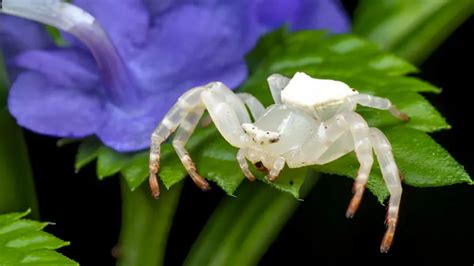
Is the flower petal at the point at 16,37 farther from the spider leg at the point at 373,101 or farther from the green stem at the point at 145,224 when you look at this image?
the spider leg at the point at 373,101

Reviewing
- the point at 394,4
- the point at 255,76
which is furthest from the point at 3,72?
the point at 394,4

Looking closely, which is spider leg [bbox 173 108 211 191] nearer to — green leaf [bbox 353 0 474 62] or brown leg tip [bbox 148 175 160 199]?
brown leg tip [bbox 148 175 160 199]

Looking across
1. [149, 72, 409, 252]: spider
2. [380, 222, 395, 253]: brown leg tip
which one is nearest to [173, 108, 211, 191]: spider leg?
[149, 72, 409, 252]: spider

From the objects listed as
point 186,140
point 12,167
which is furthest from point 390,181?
point 12,167

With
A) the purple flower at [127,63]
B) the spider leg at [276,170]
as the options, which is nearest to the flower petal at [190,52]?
the purple flower at [127,63]

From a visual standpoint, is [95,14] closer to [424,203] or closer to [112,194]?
[112,194]

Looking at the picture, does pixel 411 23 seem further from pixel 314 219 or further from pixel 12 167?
pixel 12 167

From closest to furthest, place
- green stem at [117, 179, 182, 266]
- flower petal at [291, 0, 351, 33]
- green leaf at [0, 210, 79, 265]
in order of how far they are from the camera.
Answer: green leaf at [0, 210, 79, 265] < green stem at [117, 179, 182, 266] < flower petal at [291, 0, 351, 33]
